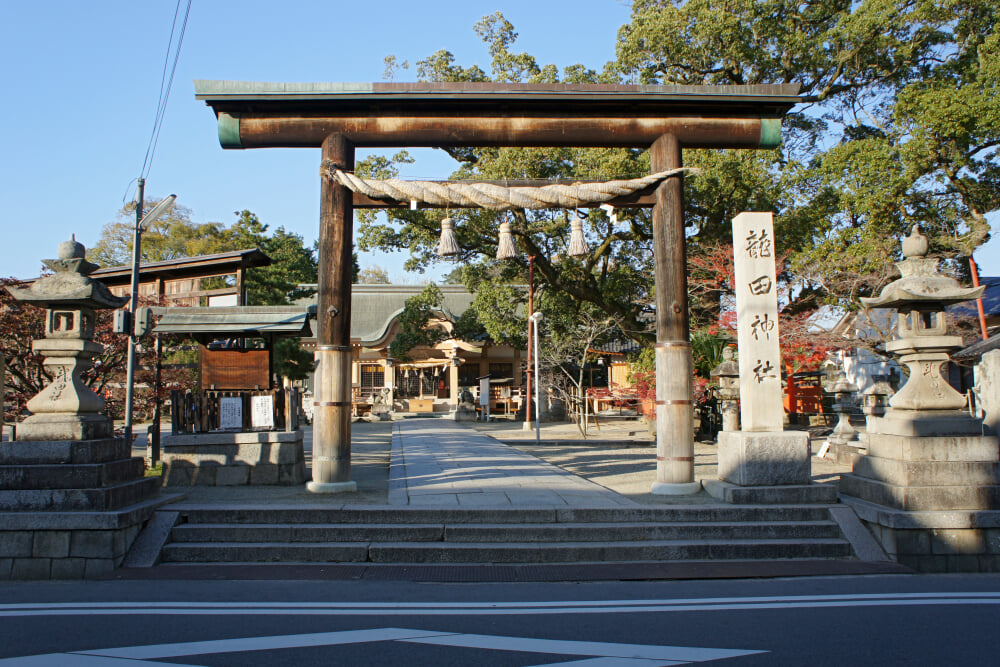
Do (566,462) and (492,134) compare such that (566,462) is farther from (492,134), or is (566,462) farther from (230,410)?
(492,134)

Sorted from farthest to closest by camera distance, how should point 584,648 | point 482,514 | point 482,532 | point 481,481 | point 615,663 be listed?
point 481,481 → point 482,514 → point 482,532 → point 584,648 → point 615,663

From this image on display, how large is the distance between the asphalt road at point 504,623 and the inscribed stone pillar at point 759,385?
164 cm

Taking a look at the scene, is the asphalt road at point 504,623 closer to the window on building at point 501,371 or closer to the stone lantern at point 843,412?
the stone lantern at point 843,412

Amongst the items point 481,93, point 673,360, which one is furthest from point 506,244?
point 673,360

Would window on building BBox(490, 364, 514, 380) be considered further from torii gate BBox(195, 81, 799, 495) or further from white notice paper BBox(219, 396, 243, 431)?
torii gate BBox(195, 81, 799, 495)

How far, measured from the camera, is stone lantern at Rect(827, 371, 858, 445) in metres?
12.9

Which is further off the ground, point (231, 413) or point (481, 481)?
point (231, 413)

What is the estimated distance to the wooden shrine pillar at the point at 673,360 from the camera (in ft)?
25.7

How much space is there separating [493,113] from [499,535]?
5334mm

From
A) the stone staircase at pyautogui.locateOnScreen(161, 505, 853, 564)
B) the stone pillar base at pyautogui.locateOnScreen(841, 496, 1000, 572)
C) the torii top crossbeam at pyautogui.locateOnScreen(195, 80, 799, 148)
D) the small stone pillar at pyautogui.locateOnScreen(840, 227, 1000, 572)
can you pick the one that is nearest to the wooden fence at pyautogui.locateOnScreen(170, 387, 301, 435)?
the stone staircase at pyautogui.locateOnScreen(161, 505, 853, 564)

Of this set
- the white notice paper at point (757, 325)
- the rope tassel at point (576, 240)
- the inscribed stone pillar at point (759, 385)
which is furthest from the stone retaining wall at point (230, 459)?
the white notice paper at point (757, 325)

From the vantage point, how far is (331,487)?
7832mm

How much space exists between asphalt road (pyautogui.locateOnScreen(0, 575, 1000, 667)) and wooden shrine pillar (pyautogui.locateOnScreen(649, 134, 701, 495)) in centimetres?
220

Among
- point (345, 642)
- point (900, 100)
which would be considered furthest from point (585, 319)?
point (345, 642)
